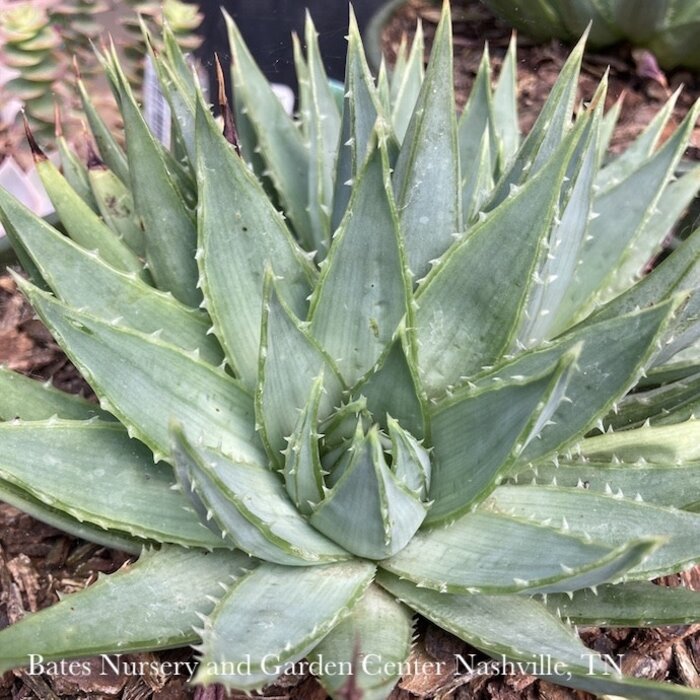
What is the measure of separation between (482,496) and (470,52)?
61.1 inches

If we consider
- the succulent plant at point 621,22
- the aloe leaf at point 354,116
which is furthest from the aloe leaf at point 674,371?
the succulent plant at point 621,22

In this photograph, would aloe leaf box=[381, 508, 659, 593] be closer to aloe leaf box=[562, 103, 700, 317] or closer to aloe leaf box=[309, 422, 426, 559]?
aloe leaf box=[309, 422, 426, 559]

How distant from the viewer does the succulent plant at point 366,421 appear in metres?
0.74

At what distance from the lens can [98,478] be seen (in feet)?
2.80

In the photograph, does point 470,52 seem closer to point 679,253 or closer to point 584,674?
point 679,253

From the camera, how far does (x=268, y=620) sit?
0.75 metres

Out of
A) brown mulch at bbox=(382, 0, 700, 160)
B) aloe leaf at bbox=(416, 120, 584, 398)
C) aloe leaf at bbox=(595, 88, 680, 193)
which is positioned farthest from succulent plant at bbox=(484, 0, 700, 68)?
aloe leaf at bbox=(416, 120, 584, 398)

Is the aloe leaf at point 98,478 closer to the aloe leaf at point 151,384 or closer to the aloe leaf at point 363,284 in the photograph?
the aloe leaf at point 151,384

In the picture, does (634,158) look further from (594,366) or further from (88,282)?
(88,282)

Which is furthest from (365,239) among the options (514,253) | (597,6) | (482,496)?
(597,6)

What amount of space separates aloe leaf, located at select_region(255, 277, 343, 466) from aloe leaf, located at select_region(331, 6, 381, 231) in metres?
0.25

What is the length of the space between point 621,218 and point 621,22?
3.07 ft

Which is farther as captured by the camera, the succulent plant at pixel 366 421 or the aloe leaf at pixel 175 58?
the aloe leaf at pixel 175 58

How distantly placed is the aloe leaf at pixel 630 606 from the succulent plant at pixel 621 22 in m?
1.30
